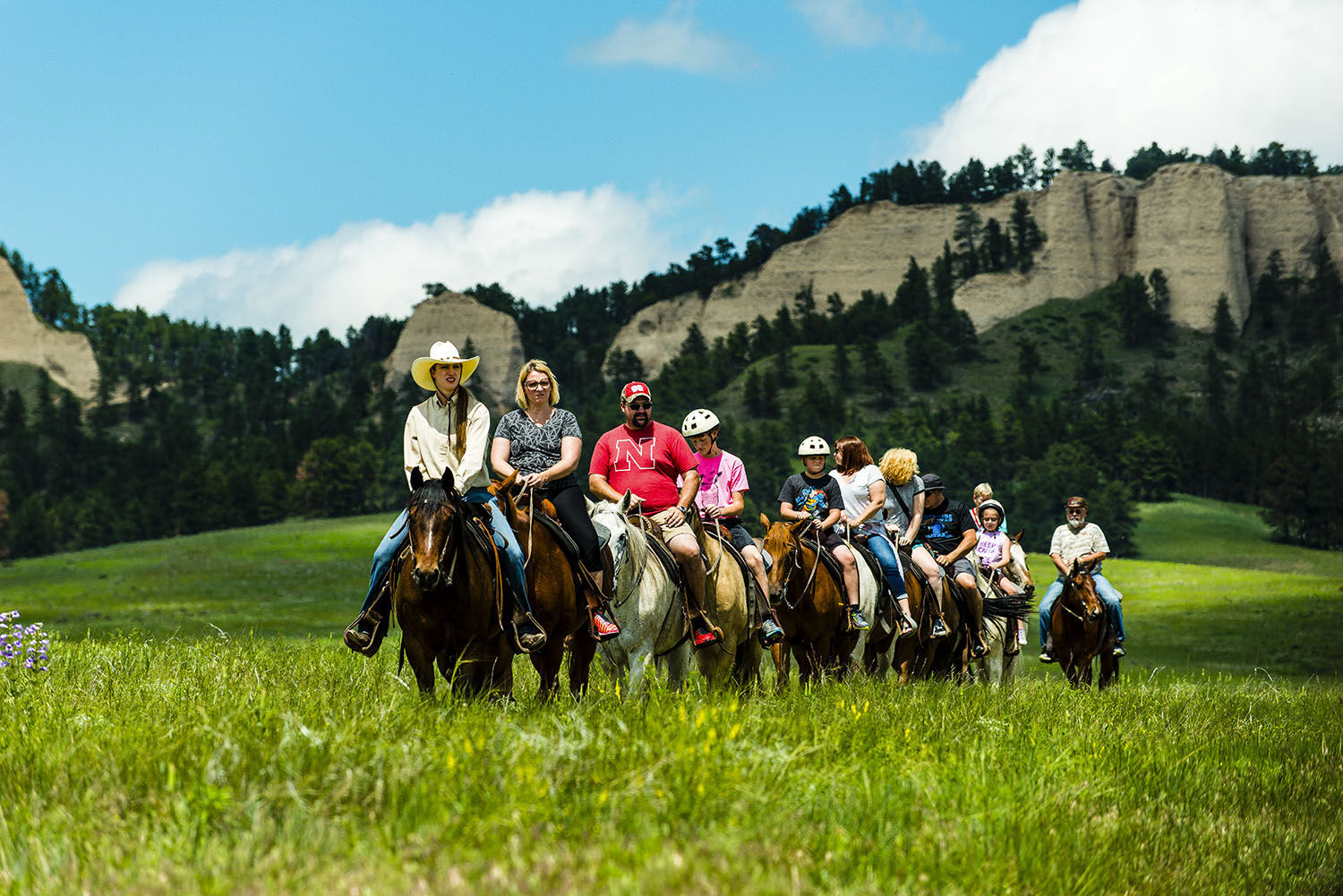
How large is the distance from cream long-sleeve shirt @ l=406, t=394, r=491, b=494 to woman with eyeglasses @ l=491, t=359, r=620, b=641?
1.54 feet

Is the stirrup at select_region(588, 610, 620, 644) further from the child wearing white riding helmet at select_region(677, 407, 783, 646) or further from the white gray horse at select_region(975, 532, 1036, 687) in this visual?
the white gray horse at select_region(975, 532, 1036, 687)

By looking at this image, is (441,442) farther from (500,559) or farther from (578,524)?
(578,524)

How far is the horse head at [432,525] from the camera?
327 inches

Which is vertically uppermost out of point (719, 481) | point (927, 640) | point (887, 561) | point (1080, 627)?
point (719, 481)

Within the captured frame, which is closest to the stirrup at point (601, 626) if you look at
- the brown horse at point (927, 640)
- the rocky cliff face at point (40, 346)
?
the brown horse at point (927, 640)

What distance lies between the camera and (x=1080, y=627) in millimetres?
16766

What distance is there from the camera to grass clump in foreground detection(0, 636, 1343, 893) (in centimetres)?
466

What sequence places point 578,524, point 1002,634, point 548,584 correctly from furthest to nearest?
point 1002,634, point 578,524, point 548,584

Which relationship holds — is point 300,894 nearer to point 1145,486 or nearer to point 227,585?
point 227,585

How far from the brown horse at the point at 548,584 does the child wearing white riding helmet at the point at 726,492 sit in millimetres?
2463

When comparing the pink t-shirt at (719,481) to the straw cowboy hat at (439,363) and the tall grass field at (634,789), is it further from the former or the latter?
the straw cowboy hat at (439,363)

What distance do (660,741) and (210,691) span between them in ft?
14.1

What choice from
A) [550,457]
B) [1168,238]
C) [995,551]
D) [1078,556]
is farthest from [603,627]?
[1168,238]

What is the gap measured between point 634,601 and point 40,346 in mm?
196620
